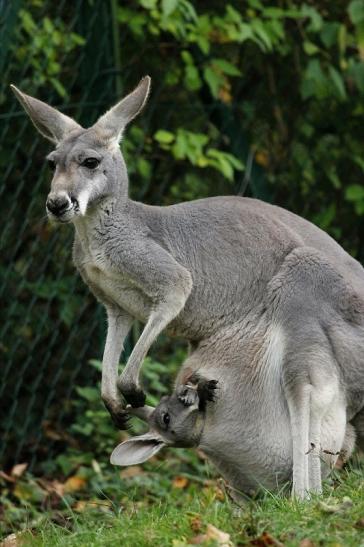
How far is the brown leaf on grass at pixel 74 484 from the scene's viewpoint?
20.8 feet

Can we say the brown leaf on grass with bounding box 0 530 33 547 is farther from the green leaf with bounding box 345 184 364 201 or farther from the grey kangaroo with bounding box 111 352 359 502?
the green leaf with bounding box 345 184 364 201

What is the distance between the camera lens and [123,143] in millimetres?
7008

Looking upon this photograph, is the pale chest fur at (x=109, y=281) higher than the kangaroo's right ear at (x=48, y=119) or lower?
lower

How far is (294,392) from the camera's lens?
4734 mm

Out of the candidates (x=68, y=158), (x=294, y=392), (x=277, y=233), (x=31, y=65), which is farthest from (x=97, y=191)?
(x=31, y=65)

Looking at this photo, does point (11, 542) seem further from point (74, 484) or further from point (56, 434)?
point (56, 434)

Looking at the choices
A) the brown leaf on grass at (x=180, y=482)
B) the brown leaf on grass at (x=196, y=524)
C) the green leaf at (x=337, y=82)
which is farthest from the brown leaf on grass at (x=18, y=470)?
the green leaf at (x=337, y=82)

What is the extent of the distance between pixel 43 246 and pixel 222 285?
2.20 metres

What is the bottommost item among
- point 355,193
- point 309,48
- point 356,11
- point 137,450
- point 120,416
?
point 137,450

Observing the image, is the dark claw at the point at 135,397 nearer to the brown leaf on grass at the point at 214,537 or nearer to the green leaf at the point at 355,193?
the brown leaf on grass at the point at 214,537

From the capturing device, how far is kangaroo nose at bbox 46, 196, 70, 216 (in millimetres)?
4609

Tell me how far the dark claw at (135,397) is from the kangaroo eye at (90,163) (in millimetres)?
969

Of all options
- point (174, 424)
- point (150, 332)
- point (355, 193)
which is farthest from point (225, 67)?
point (174, 424)

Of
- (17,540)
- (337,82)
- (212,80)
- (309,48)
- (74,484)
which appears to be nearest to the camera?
(17,540)
